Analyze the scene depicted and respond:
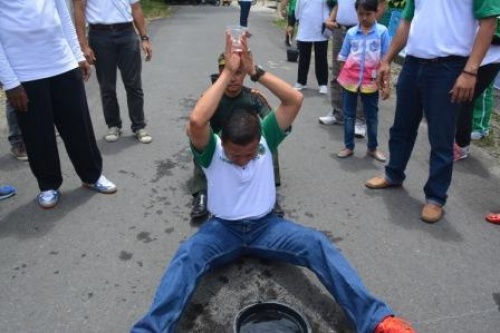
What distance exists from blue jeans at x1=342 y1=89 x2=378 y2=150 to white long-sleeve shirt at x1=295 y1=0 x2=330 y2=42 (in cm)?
215

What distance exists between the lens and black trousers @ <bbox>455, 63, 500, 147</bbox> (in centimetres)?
359

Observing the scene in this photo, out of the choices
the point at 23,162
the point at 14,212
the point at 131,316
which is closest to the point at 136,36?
the point at 23,162

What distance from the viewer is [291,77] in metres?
7.71

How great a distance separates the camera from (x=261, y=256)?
2.70 m

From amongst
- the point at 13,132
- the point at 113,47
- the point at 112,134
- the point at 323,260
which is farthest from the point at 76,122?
the point at 323,260

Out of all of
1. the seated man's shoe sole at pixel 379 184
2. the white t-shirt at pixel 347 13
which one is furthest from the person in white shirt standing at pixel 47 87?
the white t-shirt at pixel 347 13

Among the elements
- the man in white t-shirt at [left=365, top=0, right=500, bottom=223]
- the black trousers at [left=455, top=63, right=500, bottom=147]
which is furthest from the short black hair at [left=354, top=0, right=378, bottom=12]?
the black trousers at [left=455, top=63, right=500, bottom=147]

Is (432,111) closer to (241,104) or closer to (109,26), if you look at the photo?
(241,104)

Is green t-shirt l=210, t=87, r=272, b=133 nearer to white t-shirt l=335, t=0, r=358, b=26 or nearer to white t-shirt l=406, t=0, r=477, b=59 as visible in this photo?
white t-shirt l=406, t=0, r=477, b=59

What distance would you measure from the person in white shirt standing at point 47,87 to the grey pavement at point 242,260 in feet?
0.89

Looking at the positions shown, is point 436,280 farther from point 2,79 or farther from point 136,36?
point 136,36

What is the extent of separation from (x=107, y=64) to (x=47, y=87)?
1.32m

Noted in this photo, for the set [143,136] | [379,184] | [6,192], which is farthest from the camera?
[143,136]

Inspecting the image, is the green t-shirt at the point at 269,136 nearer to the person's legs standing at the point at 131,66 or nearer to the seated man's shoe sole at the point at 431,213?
the seated man's shoe sole at the point at 431,213
